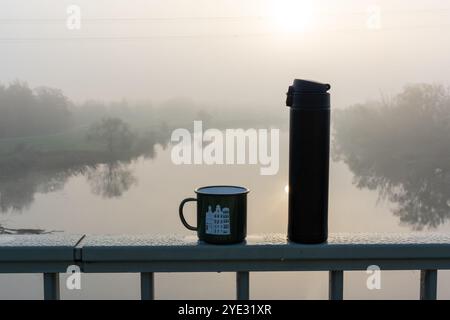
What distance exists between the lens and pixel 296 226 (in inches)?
29.0

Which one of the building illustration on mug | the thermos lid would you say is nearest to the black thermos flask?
the thermos lid

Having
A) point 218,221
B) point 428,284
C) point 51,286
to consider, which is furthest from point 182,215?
point 428,284

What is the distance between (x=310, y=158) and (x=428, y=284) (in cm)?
27

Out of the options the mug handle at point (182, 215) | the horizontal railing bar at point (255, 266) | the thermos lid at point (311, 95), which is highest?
the thermos lid at point (311, 95)

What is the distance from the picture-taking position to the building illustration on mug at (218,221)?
2.34 feet

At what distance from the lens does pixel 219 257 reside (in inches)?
27.4

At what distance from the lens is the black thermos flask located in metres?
0.72

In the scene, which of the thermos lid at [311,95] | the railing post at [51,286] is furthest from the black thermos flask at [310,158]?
the railing post at [51,286]

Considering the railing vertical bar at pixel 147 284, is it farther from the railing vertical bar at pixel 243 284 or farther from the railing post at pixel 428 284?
the railing post at pixel 428 284

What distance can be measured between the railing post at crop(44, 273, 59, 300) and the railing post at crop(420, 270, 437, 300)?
57 cm

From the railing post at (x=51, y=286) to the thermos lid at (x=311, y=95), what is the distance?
1.50ft

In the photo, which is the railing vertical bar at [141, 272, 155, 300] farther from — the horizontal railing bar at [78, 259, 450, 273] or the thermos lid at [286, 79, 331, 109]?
the thermos lid at [286, 79, 331, 109]

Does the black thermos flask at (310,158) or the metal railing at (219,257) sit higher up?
the black thermos flask at (310,158)
